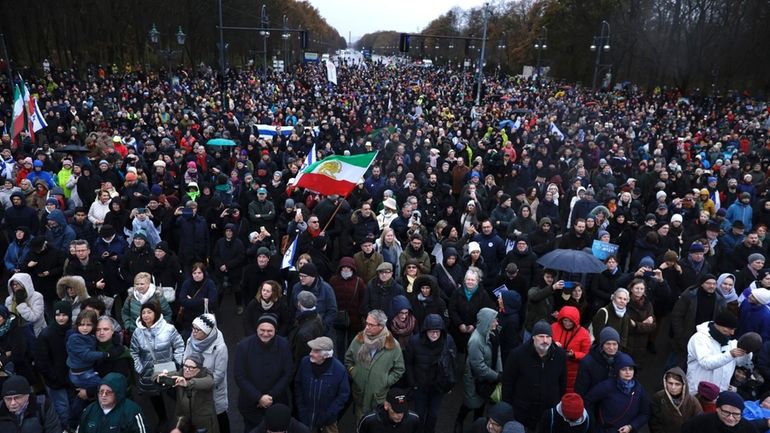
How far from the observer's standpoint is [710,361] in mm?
5031

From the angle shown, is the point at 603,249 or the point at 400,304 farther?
the point at 603,249

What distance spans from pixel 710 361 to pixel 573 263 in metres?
1.64

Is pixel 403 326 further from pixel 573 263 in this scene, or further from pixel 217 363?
pixel 573 263

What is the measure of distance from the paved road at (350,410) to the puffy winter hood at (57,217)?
243cm

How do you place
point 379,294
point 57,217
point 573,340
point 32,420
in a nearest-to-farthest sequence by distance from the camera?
point 32,420, point 573,340, point 379,294, point 57,217

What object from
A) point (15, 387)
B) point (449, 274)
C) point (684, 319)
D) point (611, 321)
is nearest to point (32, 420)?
point (15, 387)

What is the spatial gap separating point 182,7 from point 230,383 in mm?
50314

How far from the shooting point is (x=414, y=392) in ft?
16.6

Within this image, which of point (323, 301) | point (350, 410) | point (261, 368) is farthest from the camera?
point (350, 410)

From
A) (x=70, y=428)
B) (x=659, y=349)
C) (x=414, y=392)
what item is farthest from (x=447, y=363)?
(x=659, y=349)

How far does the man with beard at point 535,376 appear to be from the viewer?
15.6 feet

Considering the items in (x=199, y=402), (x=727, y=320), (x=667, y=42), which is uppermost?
(x=667, y=42)

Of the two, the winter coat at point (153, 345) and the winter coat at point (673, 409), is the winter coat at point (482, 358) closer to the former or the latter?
the winter coat at point (673, 409)

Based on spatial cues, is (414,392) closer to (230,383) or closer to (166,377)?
(166,377)
